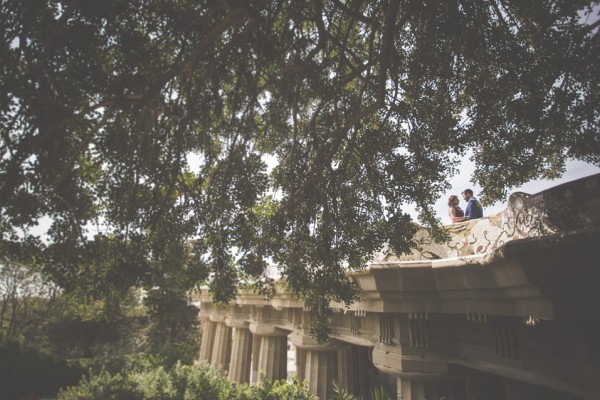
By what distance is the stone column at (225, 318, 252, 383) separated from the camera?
53.9 feet

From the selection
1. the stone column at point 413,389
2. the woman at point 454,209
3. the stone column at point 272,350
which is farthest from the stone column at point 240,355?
the woman at point 454,209

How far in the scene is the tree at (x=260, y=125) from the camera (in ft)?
15.5

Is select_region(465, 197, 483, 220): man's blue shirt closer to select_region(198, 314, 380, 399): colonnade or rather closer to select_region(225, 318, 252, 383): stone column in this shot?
select_region(198, 314, 380, 399): colonnade

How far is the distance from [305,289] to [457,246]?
3.36 m

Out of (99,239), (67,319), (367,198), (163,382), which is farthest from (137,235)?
(67,319)

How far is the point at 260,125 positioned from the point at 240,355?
1392 cm

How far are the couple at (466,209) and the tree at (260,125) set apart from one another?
1664 millimetres

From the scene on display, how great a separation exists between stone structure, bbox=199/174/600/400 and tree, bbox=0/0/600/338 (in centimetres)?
101

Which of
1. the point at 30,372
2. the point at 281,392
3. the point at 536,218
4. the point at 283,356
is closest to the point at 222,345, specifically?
the point at 283,356

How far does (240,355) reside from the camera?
1703 centimetres

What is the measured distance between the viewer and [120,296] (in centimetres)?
565

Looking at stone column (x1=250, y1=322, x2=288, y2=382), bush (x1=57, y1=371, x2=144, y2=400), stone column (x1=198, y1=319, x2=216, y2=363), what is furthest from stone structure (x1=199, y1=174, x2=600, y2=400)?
stone column (x1=198, y1=319, x2=216, y2=363)

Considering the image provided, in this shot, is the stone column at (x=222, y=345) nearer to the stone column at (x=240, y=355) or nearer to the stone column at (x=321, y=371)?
the stone column at (x=240, y=355)

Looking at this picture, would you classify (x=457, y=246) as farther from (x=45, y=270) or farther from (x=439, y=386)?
(x=45, y=270)
